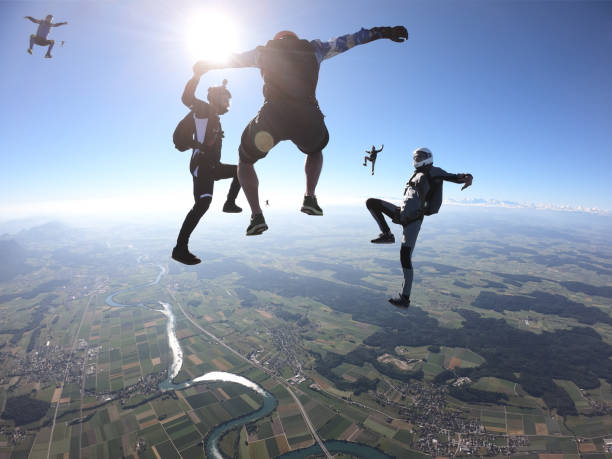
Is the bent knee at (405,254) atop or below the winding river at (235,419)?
atop

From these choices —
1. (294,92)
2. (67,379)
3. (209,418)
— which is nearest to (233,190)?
(294,92)

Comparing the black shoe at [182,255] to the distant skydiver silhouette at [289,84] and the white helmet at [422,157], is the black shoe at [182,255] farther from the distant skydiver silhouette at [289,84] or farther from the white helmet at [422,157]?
the white helmet at [422,157]

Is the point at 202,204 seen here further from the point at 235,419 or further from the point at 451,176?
the point at 235,419

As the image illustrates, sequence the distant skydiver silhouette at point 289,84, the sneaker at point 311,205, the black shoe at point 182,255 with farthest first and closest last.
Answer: the sneaker at point 311,205
the black shoe at point 182,255
the distant skydiver silhouette at point 289,84

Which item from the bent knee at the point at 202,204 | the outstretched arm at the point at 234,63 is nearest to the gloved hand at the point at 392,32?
the outstretched arm at the point at 234,63

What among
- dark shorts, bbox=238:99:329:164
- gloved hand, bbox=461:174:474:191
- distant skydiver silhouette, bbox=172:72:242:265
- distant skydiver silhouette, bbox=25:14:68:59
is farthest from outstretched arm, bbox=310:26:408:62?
distant skydiver silhouette, bbox=25:14:68:59

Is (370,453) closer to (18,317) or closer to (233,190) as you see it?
(233,190)

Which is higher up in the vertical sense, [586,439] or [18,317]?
[586,439]
